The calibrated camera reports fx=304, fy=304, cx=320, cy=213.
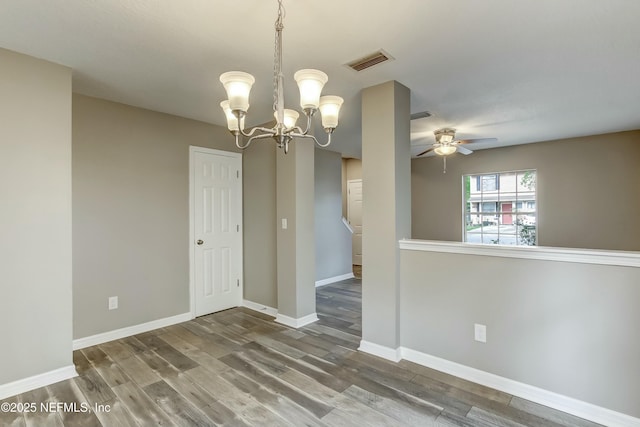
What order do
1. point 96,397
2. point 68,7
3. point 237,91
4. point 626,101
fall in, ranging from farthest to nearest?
point 626,101, point 96,397, point 68,7, point 237,91

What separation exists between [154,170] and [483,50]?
3498mm

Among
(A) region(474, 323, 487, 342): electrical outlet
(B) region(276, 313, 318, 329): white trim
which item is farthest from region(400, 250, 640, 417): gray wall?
(B) region(276, 313, 318, 329): white trim

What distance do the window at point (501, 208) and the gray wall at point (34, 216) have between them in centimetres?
641

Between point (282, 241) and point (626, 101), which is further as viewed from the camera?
point (282, 241)

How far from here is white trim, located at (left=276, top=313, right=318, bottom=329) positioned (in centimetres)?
362

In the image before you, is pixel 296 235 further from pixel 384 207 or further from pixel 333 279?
pixel 333 279

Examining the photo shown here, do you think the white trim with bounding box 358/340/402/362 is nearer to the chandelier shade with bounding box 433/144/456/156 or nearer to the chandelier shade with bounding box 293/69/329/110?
the chandelier shade with bounding box 293/69/329/110

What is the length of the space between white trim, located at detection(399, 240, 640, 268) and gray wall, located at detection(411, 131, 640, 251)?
373cm

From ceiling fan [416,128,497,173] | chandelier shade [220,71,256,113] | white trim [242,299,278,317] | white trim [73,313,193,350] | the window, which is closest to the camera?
chandelier shade [220,71,256,113]

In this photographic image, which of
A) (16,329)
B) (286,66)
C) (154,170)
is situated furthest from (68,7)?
(16,329)

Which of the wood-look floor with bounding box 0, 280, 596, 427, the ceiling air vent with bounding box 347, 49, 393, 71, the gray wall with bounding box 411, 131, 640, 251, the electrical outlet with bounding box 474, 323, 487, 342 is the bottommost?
the wood-look floor with bounding box 0, 280, 596, 427

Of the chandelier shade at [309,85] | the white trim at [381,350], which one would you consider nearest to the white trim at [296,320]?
the white trim at [381,350]

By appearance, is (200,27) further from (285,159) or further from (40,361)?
(40,361)

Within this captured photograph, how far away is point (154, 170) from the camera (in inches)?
141
